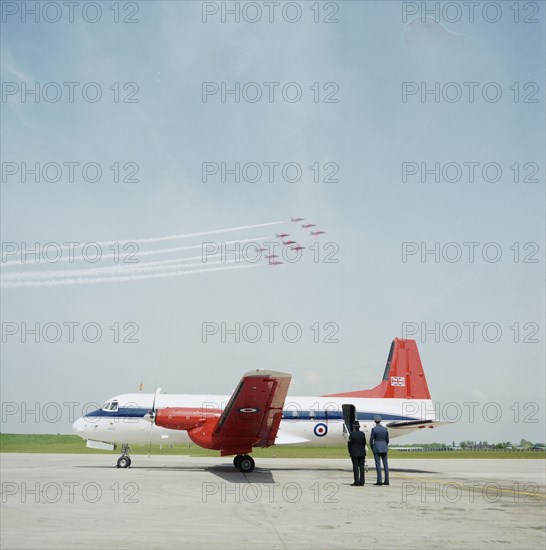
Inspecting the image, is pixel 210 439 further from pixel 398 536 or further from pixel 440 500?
pixel 398 536

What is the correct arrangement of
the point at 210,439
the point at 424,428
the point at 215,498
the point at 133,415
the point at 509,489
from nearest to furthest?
the point at 215,498 → the point at 509,489 → the point at 210,439 → the point at 133,415 → the point at 424,428

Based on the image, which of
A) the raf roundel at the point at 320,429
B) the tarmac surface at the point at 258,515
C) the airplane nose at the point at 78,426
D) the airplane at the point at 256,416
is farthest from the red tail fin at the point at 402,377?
the airplane nose at the point at 78,426

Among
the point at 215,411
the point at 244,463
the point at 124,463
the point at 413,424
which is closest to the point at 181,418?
the point at 215,411

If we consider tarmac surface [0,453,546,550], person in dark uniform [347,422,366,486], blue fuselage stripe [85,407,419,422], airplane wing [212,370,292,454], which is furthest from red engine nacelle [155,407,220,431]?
person in dark uniform [347,422,366,486]

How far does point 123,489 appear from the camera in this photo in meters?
15.1

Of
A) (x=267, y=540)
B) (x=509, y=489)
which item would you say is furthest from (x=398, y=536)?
(x=509, y=489)

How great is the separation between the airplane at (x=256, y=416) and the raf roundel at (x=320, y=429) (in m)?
0.05

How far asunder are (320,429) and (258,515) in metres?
15.0

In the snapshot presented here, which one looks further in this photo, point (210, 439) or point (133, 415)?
point (133, 415)

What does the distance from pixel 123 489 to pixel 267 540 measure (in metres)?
7.97

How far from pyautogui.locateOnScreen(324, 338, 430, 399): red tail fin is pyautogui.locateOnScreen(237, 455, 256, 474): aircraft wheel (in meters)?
7.69

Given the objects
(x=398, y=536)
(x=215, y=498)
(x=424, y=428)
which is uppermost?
(x=398, y=536)

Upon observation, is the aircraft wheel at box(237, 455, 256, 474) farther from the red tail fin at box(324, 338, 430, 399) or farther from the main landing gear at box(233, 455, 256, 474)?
the red tail fin at box(324, 338, 430, 399)

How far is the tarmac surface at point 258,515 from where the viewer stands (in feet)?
27.4
